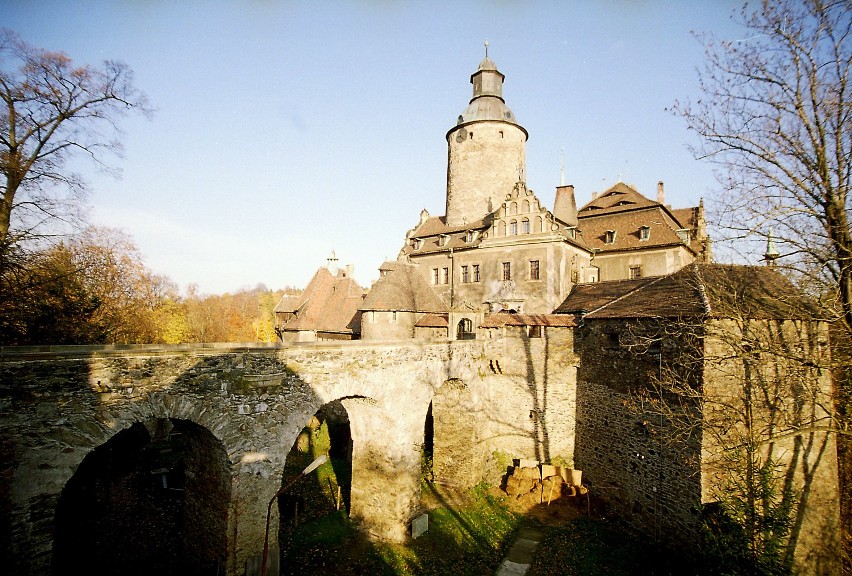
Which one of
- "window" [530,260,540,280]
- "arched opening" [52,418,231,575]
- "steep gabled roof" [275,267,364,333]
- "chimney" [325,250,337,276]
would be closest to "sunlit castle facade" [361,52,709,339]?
"window" [530,260,540,280]

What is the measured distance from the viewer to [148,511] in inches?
632

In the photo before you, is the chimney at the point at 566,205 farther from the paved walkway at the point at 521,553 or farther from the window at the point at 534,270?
the paved walkway at the point at 521,553

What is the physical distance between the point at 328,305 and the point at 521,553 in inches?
838

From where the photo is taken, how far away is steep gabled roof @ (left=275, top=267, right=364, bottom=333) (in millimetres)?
28234

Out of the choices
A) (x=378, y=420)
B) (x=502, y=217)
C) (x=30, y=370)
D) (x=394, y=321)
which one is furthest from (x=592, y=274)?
(x=30, y=370)

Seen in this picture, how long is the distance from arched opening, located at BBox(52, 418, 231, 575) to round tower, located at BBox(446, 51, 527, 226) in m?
24.2

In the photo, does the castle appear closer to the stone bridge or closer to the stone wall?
the stone bridge

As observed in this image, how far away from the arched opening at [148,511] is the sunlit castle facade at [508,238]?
39.7 ft

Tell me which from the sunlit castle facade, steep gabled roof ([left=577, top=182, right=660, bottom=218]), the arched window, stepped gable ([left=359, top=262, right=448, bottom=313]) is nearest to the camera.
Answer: stepped gable ([left=359, top=262, right=448, bottom=313])

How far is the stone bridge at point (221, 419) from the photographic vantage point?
6867mm

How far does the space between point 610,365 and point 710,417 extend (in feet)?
14.8

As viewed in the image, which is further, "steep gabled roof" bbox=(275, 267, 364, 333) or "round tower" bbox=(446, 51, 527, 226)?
"round tower" bbox=(446, 51, 527, 226)

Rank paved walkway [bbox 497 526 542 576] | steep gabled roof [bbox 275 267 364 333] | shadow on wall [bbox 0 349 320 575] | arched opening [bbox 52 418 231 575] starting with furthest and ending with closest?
steep gabled roof [bbox 275 267 364 333] → paved walkway [bbox 497 526 542 576] → arched opening [bbox 52 418 231 575] → shadow on wall [bbox 0 349 320 575]

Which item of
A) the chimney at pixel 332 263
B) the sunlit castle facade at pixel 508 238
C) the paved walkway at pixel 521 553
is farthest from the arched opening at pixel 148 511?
the chimney at pixel 332 263
